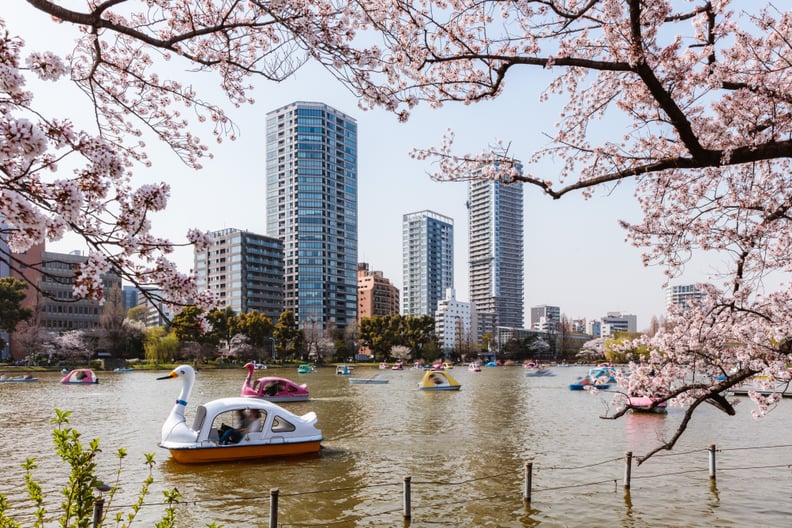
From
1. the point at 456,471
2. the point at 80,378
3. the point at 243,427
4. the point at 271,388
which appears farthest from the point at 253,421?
the point at 80,378

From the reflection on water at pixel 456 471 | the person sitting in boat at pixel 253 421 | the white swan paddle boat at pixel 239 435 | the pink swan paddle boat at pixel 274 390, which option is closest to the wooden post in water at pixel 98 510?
the reflection on water at pixel 456 471

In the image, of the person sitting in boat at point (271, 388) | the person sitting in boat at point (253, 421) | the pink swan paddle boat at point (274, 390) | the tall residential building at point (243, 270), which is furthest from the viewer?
the tall residential building at point (243, 270)

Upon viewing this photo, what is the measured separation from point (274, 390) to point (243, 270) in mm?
112860

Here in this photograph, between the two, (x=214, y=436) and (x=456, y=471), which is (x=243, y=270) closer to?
(x=214, y=436)

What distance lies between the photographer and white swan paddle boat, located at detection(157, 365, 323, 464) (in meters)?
16.6

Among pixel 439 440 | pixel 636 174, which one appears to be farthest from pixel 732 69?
pixel 439 440

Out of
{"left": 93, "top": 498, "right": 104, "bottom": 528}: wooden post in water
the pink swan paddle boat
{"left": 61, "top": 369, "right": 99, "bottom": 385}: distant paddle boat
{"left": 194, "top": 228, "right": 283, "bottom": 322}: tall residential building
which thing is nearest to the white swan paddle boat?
{"left": 93, "top": 498, "right": 104, "bottom": 528}: wooden post in water

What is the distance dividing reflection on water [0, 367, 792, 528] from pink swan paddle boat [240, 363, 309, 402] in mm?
3398

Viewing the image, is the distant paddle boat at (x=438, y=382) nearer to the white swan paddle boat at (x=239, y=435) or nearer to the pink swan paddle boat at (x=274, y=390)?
the pink swan paddle boat at (x=274, y=390)

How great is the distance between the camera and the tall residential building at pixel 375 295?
598 feet

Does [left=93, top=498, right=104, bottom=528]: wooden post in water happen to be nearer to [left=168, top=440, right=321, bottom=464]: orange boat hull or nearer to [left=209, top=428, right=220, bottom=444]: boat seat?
[left=168, top=440, right=321, bottom=464]: orange boat hull

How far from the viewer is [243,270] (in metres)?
142

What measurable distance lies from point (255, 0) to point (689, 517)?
13.6 m

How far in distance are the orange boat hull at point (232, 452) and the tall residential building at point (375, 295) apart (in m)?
162
